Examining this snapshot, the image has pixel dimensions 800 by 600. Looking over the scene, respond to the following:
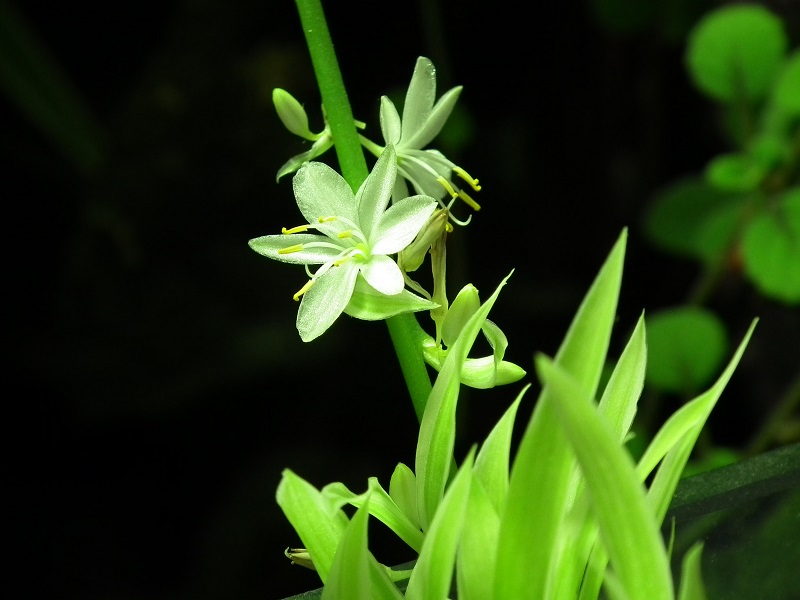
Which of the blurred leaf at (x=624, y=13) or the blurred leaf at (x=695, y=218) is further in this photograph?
the blurred leaf at (x=624, y=13)

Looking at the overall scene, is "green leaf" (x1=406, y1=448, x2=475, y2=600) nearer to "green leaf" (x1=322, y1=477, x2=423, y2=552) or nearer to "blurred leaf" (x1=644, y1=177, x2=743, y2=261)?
"green leaf" (x1=322, y1=477, x2=423, y2=552)

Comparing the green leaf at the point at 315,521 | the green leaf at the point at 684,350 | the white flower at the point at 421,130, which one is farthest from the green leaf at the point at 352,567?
the green leaf at the point at 684,350

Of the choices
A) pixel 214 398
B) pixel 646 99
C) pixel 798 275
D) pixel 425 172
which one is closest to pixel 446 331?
pixel 425 172

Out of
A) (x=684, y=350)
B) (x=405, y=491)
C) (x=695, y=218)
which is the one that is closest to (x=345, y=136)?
(x=405, y=491)

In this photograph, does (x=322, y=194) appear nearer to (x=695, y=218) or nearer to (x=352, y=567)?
(x=352, y=567)

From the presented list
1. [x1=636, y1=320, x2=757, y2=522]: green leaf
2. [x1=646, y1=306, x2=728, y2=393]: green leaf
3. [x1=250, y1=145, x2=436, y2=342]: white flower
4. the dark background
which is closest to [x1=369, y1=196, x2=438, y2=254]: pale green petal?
[x1=250, y1=145, x2=436, y2=342]: white flower

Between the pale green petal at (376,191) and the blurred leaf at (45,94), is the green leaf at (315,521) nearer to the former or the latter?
the pale green petal at (376,191)
